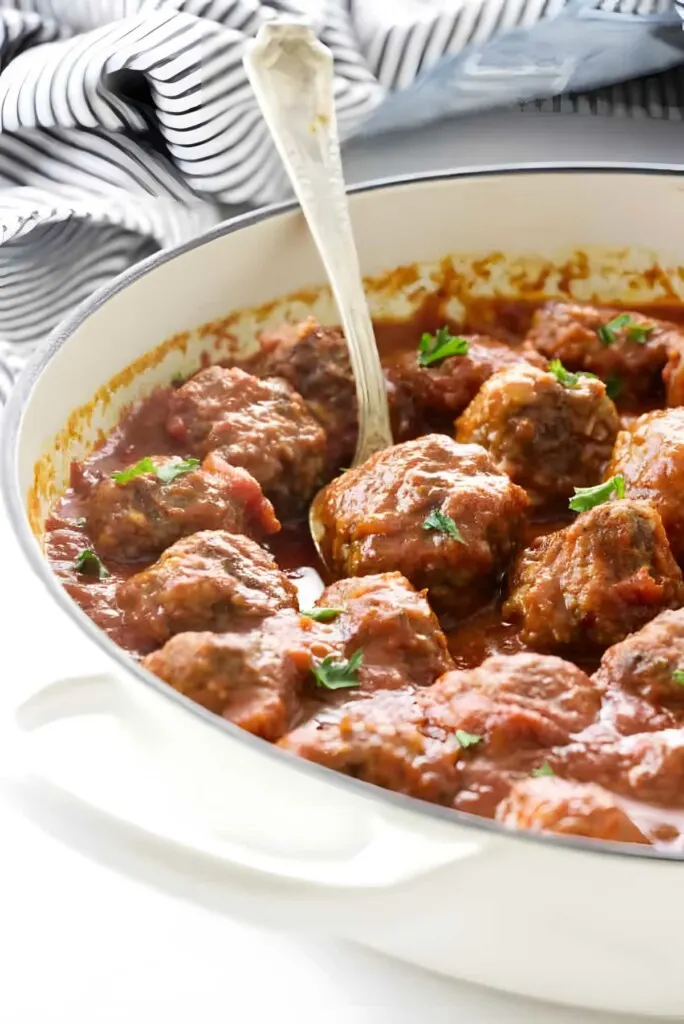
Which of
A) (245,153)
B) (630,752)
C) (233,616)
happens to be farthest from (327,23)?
(630,752)

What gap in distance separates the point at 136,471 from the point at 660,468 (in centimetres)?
128

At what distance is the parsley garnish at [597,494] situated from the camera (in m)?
3.08

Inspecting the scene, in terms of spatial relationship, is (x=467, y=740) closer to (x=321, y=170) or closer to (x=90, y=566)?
(x=90, y=566)

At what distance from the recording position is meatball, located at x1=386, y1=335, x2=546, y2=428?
3.64 metres

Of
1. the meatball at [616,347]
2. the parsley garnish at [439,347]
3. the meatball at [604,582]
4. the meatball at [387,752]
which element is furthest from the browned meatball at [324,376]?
the meatball at [387,752]

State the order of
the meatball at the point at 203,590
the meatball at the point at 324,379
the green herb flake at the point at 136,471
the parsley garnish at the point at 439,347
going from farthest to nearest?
the parsley garnish at the point at 439,347 → the meatball at the point at 324,379 → the green herb flake at the point at 136,471 → the meatball at the point at 203,590

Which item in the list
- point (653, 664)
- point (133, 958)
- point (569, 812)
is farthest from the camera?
point (653, 664)

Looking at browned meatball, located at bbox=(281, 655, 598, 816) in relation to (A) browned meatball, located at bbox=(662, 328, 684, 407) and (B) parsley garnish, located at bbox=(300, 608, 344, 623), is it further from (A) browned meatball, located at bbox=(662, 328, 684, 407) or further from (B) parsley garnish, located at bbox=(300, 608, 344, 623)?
(A) browned meatball, located at bbox=(662, 328, 684, 407)

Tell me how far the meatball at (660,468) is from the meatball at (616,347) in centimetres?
60

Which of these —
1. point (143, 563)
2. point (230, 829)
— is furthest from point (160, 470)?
point (230, 829)

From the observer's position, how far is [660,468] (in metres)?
3.04

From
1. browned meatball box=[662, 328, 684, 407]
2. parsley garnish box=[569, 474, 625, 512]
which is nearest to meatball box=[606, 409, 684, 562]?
parsley garnish box=[569, 474, 625, 512]

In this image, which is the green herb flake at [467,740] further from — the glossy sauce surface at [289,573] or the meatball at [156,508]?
the meatball at [156,508]

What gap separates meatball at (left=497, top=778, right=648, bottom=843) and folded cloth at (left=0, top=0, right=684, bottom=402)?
86.4 inches
